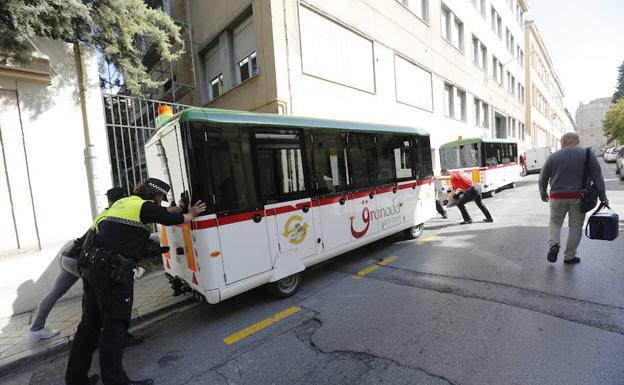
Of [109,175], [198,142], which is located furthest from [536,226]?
[109,175]

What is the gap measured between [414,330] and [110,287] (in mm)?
2950

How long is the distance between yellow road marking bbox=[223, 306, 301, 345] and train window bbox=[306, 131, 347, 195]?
1.76 metres

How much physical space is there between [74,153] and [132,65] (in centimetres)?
227

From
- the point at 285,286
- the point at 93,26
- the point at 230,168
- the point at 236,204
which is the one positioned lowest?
the point at 285,286

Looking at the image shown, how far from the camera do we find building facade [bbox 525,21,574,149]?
126ft

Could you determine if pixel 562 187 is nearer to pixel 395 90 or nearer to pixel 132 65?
pixel 132 65

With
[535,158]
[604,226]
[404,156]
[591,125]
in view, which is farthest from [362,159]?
[591,125]

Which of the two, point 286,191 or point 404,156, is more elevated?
point 404,156

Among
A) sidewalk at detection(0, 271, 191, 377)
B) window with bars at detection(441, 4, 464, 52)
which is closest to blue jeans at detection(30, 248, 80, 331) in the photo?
sidewalk at detection(0, 271, 191, 377)

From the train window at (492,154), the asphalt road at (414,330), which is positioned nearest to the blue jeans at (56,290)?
the asphalt road at (414,330)

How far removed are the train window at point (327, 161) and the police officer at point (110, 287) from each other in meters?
2.42

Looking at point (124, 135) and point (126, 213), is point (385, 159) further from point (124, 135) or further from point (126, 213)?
point (124, 135)

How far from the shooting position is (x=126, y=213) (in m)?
2.87

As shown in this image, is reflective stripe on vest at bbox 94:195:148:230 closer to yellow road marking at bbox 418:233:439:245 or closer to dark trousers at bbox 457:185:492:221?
yellow road marking at bbox 418:233:439:245
